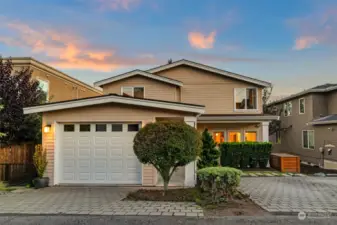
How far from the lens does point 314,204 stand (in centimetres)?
695

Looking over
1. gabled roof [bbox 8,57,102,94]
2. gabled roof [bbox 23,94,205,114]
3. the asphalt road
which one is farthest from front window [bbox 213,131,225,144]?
the asphalt road

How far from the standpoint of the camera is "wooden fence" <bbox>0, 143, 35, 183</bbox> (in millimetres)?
10484

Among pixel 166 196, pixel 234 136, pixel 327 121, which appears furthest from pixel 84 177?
pixel 327 121

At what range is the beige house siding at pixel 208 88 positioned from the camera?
17.1m

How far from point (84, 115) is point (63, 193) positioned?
2.87 metres

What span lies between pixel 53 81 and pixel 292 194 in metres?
15.2

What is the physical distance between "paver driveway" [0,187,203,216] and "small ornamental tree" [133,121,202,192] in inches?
45.4

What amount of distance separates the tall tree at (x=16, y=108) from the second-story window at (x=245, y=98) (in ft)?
38.0

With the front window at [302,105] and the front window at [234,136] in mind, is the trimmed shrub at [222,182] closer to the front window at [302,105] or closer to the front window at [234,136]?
the front window at [234,136]

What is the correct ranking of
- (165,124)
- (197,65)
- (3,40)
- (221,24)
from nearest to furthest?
(165,124)
(221,24)
(3,40)
(197,65)

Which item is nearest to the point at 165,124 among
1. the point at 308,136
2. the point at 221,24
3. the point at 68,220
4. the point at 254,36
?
the point at 68,220

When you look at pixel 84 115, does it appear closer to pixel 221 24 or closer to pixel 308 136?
pixel 221 24

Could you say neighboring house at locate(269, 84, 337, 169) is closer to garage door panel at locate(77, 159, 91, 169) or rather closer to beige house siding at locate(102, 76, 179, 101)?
beige house siding at locate(102, 76, 179, 101)

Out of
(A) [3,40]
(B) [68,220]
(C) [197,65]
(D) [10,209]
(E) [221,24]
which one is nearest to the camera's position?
(B) [68,220]
